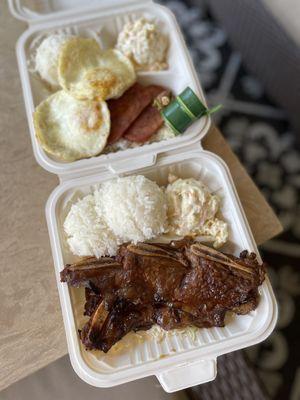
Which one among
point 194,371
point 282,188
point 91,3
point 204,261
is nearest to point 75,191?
point 204,261

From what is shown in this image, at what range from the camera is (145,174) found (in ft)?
4.12

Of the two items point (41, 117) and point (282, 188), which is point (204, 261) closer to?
point (41, 117)

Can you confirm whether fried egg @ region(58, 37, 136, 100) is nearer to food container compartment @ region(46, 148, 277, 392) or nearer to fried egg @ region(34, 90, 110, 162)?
fried egg @ region(34, 90, 110, 162)

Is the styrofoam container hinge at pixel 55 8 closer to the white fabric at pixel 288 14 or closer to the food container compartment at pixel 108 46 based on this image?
the food container compartment at pixel 108 46

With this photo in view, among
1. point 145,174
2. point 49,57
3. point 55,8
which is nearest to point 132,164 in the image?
point 145,174

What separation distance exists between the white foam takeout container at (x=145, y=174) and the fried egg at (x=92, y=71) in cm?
9

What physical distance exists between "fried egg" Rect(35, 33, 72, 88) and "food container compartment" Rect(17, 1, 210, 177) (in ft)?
0.12

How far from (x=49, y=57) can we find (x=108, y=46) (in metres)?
0.27

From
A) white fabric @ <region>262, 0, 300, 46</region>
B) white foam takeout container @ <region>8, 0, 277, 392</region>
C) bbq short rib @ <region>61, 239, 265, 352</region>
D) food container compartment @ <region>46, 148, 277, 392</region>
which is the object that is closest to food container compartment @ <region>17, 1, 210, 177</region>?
white foam takeout container @ <region>8, 0, 277, 392</region>

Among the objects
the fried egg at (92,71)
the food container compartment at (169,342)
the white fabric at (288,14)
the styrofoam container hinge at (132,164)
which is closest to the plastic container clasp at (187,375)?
the food container compartment at (169,342)

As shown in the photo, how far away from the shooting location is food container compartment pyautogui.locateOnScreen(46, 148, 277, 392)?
1.02 meters

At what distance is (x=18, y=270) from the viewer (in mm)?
1232

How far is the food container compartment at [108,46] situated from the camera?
1.24 metres

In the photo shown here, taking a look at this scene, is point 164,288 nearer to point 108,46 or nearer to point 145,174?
point 145,174
